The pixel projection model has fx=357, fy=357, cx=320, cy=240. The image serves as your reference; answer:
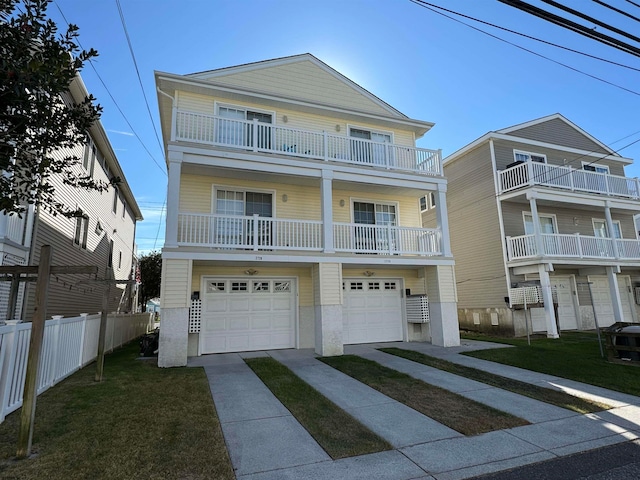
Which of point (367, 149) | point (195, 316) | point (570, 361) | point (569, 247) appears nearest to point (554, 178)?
point (569, 247)

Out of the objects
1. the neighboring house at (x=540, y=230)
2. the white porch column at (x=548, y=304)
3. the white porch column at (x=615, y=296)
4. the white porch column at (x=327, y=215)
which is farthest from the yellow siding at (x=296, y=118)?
the white porch column at (x=615, y=296)

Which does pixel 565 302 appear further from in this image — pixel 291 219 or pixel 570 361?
pixel 291 219

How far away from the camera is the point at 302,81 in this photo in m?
13.2

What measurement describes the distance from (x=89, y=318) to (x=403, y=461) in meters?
8.09

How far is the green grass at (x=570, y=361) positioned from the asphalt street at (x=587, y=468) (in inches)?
128

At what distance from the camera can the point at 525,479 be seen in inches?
137

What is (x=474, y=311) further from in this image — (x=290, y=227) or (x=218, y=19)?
(x=218, y=19)

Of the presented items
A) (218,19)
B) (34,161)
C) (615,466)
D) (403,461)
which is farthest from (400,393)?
(218,19)

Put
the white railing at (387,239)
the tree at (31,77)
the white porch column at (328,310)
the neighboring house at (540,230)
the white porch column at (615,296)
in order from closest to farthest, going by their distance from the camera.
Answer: the tree at (31,77), the white porch column at (328,310), the white railing at (387,239), the neighboring house at (540,230), the white porch column at (615,296)

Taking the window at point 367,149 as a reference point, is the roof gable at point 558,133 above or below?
above

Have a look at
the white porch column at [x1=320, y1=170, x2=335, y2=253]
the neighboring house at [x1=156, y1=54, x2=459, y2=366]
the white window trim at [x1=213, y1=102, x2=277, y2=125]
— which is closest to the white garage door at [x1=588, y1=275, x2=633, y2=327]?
the neighboring house at [x1=156, y1=54, x2=459, y2=366]

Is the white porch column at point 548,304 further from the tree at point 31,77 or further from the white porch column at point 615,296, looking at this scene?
the tree at point 31,77

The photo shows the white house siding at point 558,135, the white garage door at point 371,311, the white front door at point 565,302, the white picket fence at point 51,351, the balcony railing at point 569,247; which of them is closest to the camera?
the white picket fence at point 51,351

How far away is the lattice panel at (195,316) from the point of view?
32.7 ft
